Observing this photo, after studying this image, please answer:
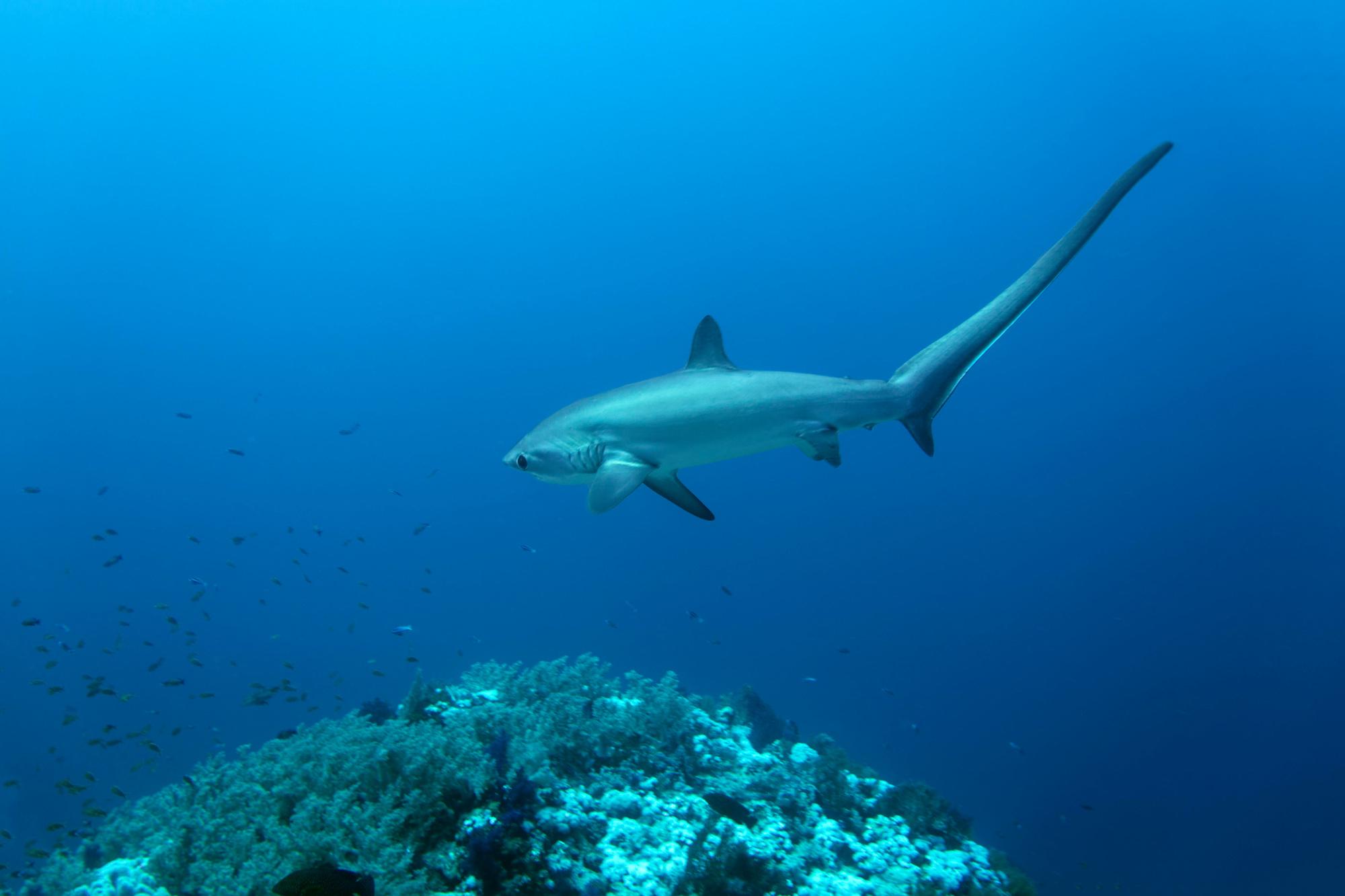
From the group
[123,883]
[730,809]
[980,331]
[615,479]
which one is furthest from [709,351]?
[123,883]

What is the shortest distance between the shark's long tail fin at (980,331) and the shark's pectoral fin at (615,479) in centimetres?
211

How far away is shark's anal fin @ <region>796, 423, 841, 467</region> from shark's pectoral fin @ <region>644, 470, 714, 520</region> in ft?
3.15

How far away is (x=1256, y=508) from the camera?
5791 centimetres

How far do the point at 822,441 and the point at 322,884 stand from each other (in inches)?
164

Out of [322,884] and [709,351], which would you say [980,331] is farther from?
[322,884]

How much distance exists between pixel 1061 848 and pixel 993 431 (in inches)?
1464

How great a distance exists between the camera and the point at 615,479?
5.07m

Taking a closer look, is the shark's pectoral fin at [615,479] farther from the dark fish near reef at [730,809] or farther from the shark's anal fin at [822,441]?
the dark fish near reef at [730,809]

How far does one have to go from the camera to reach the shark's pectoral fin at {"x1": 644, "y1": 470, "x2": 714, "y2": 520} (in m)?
5.48

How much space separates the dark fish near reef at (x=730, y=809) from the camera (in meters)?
6.64

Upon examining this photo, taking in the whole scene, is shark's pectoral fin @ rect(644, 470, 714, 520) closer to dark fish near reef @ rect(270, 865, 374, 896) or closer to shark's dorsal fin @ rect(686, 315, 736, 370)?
shark's dorsal fin @ rect(686, 315, 736, 370)

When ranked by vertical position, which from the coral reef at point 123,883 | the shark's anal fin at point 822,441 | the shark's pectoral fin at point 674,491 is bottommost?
the coral reef at point 123,883

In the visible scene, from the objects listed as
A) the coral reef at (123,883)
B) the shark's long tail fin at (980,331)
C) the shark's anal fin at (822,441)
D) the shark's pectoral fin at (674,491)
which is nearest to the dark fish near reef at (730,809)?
the shark's pectoral fin at (674,491)

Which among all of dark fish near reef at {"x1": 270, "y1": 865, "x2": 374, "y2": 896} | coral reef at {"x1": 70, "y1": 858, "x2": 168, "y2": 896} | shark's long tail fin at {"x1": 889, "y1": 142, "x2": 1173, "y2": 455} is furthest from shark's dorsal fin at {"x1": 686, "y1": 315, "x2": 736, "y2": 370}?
coral reef at {"x1": 70, "y1": 858, "x2": 168, "y2": 896}
